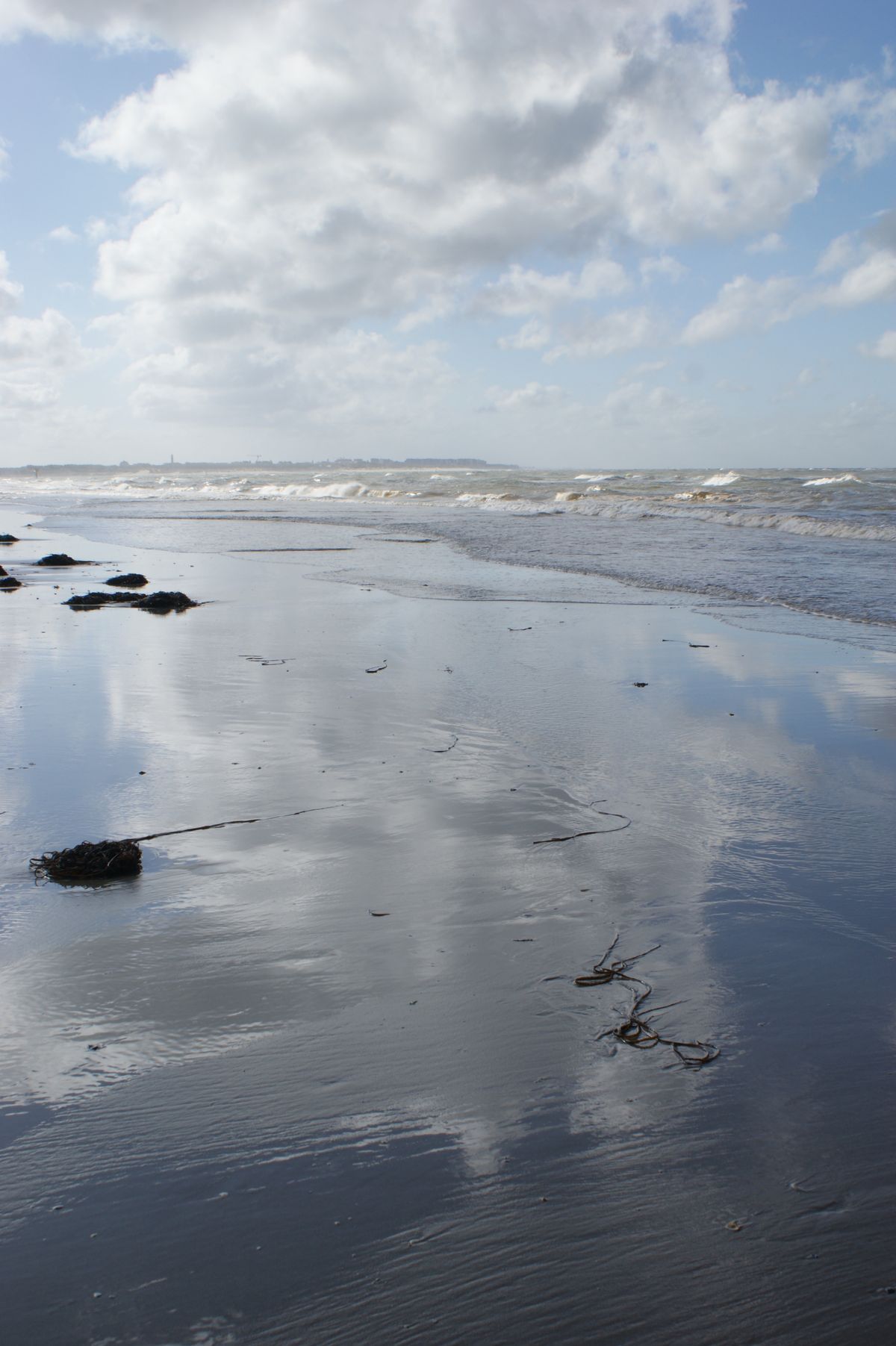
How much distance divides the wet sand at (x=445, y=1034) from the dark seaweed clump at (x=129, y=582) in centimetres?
752

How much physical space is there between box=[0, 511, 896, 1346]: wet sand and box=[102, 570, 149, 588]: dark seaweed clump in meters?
7.52

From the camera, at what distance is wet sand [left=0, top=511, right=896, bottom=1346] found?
6.02 feet

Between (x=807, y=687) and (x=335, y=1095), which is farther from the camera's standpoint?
(x=807, y=687)

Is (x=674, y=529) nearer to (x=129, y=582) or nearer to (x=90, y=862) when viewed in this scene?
(x=129, y=582)

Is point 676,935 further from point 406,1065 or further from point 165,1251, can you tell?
point 165,1251

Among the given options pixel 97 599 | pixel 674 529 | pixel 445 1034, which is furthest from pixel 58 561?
pixel 674 529

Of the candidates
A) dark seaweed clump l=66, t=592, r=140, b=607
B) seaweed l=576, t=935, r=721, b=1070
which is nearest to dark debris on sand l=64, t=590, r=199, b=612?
dark seaweed clump l=66, t=592, r=140, b=607

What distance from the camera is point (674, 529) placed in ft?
86.4

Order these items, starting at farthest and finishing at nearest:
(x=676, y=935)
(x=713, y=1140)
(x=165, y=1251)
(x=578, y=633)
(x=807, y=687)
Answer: (x=578, y=633)
(x=807, y=687)
(x=676, y=935)
(x=713, y=1140)
(x=165, y=1251)

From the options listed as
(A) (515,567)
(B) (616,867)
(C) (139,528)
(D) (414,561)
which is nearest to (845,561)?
(A) (515,567)

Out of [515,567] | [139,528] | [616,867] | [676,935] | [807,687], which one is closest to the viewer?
[676,935]

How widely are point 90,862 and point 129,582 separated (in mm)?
10145

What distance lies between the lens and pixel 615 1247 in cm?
192

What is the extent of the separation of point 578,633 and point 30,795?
6162 mm
